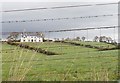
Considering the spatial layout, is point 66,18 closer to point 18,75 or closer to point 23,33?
point 23,33

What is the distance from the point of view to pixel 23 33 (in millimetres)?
6977

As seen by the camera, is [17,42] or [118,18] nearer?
[118,18]

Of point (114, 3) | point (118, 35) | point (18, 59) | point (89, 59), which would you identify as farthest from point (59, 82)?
point (89, 59)

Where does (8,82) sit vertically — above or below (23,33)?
below

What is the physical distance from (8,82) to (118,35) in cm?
201

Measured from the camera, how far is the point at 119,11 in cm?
697

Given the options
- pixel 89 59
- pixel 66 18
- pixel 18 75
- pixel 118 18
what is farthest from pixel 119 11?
pixel 89 59

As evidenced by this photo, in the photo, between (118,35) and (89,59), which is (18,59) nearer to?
(118,35)

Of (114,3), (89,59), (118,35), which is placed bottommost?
(89,59)

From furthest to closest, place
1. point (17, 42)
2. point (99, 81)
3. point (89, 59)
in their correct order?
point (89, 59), point (17, 42), point (99, 81)

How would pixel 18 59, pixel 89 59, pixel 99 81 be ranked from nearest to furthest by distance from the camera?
pixel 99 81, pixel 18 59, pixel 89 59

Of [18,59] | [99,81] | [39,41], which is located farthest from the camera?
[39,41]

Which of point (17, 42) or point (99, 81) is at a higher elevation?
point (17, 42)

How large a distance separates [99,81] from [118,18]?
56.4 inches
